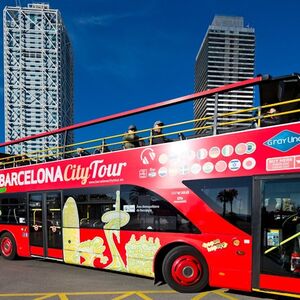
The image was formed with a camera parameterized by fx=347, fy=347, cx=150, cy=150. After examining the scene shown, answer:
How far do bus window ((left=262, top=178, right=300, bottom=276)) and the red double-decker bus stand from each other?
0.01 metres

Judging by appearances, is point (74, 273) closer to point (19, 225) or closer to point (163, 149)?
point (19, 225)

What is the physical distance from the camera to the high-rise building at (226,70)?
6469 mm

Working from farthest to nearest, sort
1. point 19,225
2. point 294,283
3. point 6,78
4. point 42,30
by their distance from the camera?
point 42,30
point 6,78
point 19,225
point 294,283

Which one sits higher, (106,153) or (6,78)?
(6,78)

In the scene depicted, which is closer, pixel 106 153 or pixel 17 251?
pixel 106 153

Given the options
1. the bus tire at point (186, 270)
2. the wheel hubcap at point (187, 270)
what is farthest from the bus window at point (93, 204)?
the wheel hubcap at point (187, 270)

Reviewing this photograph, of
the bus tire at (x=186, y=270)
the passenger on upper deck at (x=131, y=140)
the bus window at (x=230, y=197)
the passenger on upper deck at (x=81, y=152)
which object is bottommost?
the bus tire at (x=186, y=270)

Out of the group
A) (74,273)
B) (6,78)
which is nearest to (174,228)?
(74,273)

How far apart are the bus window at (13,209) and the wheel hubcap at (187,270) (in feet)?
17.0

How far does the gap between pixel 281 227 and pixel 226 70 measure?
16179 millimetres

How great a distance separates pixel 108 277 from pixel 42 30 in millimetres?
55155

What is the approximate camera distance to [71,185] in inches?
328

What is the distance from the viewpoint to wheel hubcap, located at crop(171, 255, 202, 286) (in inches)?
240

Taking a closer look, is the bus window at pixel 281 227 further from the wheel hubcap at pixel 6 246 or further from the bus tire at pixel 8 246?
the wheel hubcap at pixel 6 246
